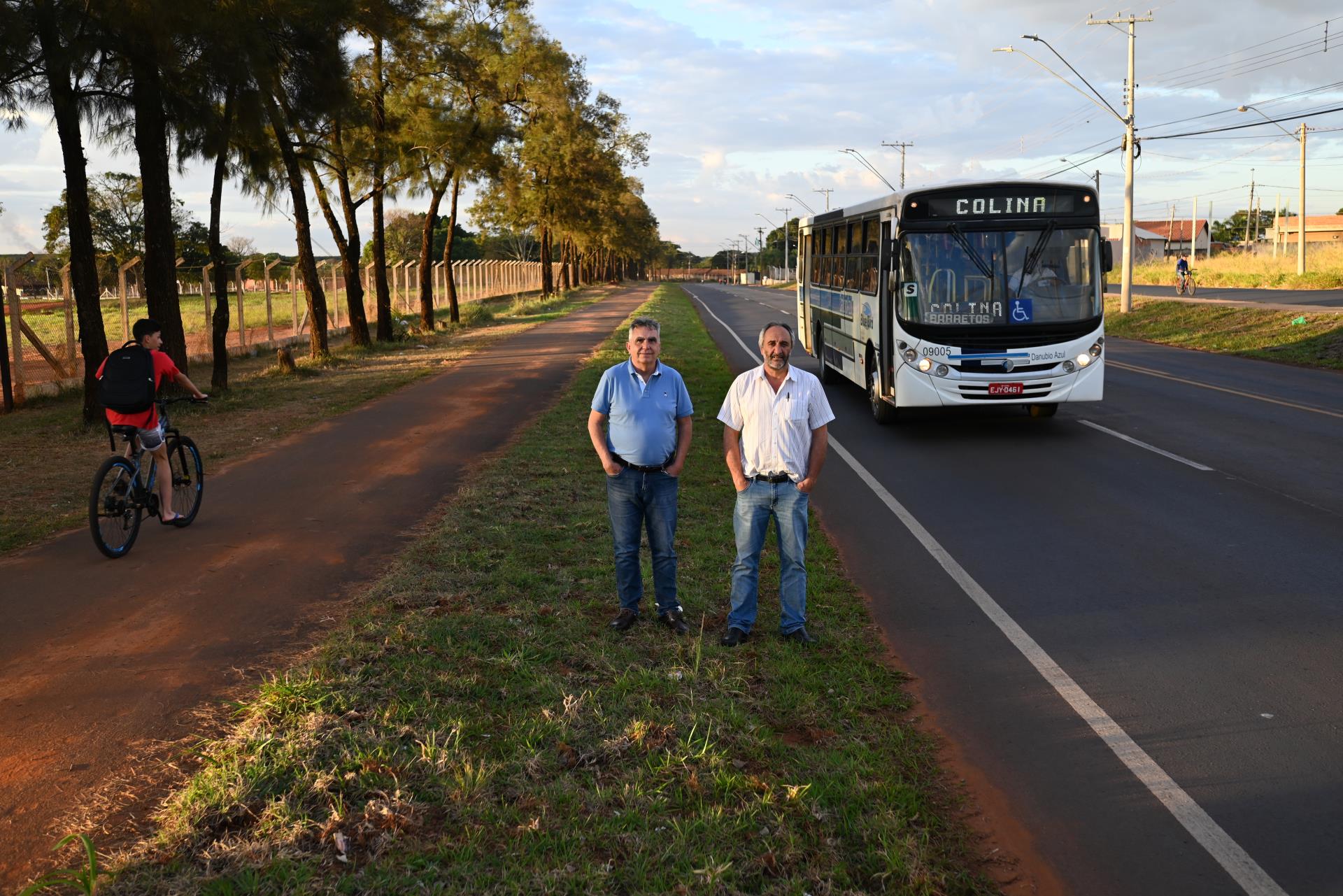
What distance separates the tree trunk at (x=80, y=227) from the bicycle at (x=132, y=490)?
18.8 feet

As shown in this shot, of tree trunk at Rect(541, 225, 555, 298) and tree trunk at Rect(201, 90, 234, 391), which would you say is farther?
tree trunk at Rect(541, 225, 555, 298)

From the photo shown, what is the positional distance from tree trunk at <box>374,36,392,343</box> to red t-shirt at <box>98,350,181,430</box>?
59.9ft

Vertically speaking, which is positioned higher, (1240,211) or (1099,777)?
(1240,211)

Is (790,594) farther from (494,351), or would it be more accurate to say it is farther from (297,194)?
(494,351)

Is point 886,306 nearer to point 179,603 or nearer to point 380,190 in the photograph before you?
point 179,603

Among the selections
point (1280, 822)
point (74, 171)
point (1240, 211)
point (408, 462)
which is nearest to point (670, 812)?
point (1280, 822)

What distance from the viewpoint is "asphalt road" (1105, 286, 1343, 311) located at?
107 feet

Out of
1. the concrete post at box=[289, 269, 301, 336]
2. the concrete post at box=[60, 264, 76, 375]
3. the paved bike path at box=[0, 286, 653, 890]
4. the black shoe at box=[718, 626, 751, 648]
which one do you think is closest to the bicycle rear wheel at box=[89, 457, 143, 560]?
the paved bike path at box=[0, 286, 653, 890]

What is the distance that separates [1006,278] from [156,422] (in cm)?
930

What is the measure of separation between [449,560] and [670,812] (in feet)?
12.7

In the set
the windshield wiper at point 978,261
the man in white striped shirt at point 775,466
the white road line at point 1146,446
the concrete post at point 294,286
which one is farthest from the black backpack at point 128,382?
→ the concrete post at point 294,286

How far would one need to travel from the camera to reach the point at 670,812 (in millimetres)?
4199

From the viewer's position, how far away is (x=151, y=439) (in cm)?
852

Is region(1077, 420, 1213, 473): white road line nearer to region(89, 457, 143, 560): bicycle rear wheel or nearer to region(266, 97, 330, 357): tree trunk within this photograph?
region(89, 457, 143, 560): bicycle rear wheel
